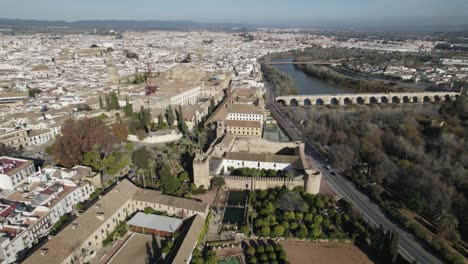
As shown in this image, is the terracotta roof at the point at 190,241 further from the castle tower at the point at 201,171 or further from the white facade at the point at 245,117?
the white facade at the point at 245,117

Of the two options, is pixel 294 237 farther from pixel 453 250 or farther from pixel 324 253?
pixel 453 250

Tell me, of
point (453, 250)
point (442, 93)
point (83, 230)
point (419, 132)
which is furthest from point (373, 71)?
point (83, 230)

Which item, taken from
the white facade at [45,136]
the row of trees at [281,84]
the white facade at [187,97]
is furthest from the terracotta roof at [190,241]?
the row of trees at [281,84]

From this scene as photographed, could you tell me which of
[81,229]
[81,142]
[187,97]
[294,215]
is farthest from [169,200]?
[187,97]

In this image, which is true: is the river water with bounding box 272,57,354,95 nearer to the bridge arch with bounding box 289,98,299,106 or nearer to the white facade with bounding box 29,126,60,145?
the bridge arch with bounding box 289,98,299,106

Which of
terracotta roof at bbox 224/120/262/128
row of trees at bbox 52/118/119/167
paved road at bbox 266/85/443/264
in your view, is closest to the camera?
paved road at bbox 266/85/443/264

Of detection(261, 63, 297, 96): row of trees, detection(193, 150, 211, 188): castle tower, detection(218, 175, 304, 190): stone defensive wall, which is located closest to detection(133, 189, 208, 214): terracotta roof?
detection(193, 150, 211, 188): castle tower
